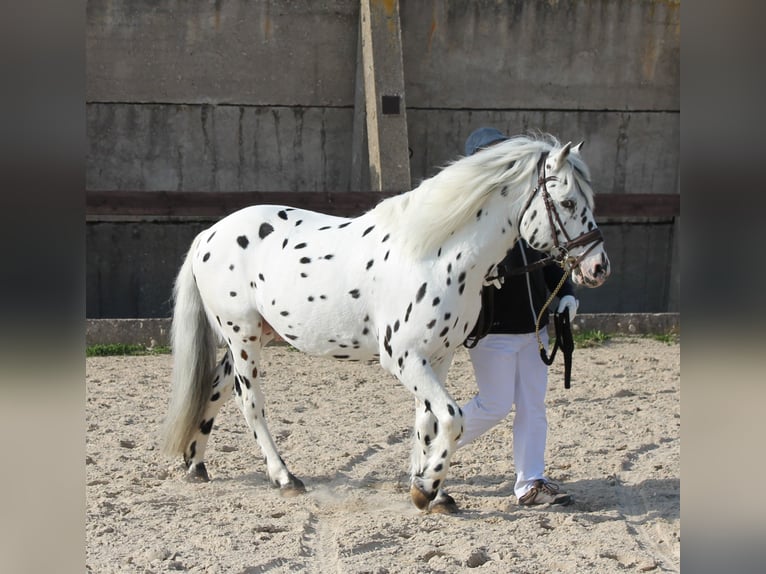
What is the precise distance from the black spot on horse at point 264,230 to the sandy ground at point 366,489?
127 cm

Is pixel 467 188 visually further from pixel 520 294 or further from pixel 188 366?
pixel 188 366

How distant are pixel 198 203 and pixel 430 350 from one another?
5803mm

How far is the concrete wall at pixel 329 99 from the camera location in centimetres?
1079

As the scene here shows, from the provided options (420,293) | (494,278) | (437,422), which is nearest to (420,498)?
(437,422)

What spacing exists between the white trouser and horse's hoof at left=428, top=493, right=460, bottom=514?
0.25 meters

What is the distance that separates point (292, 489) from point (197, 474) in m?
0.58

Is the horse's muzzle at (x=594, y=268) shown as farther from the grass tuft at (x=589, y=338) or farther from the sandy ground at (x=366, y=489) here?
the grass tuft at (x=589, y=338)

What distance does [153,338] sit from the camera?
847 centimetres

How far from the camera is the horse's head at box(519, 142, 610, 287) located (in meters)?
3.94

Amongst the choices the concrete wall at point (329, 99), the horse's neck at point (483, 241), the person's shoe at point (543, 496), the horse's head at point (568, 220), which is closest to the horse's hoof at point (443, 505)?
the person's shoe at point (543, 496)

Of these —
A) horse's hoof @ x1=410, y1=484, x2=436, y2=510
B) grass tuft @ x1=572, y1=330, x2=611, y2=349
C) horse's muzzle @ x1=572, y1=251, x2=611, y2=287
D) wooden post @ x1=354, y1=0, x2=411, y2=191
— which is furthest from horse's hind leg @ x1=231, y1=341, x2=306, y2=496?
wooden post @ x1=354, y1=0, x2=411, y2=191
